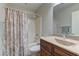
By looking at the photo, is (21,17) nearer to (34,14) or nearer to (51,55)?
(34,14)

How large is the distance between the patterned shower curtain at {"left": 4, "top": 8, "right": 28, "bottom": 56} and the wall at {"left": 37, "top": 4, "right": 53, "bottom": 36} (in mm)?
319

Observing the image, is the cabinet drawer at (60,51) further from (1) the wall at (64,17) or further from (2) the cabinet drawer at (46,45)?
(1) the wall at (64,17)

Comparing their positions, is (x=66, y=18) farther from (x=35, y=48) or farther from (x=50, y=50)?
(x=35, y=48)

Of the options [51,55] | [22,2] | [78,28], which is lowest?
[51,55]

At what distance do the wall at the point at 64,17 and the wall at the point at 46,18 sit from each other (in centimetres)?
12

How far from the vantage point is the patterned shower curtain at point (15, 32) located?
2.03 metres

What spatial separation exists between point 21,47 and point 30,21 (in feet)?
1.66

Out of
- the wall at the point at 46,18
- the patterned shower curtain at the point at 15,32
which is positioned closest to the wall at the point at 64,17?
the wall at the point at 46,18

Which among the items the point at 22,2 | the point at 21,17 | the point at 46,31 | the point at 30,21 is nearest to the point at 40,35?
the point at 46,31

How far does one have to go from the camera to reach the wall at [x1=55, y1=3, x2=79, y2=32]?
204 centimetres

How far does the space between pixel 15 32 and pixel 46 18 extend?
0.63 m

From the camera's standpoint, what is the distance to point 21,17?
6.79 ft

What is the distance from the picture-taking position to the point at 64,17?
82.0 inches

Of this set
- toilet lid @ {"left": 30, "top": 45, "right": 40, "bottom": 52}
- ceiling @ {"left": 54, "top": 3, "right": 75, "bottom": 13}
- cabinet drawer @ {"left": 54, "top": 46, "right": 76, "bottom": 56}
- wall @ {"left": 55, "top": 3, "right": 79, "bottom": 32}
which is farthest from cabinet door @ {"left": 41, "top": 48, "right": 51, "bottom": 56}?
ceiling @ {"left": 54, "top": 3, "right": 75, "bottom": 13}
